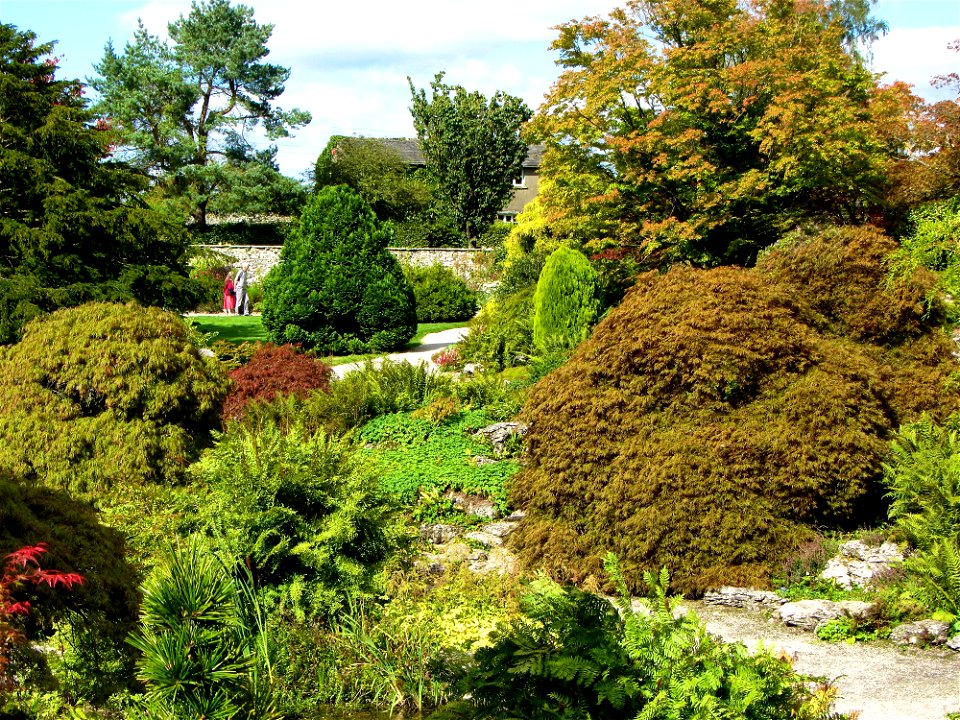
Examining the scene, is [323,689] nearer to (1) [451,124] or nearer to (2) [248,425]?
(2) [248,425]

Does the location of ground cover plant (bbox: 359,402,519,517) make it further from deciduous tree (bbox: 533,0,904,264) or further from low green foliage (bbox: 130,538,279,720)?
deciduous tree (bbox: 533,0,904,264)

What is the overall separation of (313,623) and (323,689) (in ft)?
2.11

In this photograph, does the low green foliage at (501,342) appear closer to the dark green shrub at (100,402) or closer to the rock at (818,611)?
the dark green shrub at (100,402)

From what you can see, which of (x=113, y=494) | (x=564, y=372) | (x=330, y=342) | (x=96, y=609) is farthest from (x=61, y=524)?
(x=330, y=342)

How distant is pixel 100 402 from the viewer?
25.8ft

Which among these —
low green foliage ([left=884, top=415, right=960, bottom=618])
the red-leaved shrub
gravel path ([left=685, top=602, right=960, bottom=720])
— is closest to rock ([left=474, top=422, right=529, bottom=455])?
the red-leaved shrub

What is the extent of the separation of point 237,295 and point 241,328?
19.6ft

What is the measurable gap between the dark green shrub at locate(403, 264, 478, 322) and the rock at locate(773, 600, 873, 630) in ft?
68.8

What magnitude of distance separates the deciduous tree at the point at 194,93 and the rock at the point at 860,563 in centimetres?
3487

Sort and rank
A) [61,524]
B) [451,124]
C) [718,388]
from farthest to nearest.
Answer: [451,124], [718,388], [61,524]

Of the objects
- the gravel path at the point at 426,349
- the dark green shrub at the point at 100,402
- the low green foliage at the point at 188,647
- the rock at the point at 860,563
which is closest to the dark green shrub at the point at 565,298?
A: the gravel path at the point at 426,349

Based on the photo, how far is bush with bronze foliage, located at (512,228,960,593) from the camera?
6652mm

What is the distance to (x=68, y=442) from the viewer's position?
24.6 feet

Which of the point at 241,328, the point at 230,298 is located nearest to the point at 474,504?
the point at 241,328
